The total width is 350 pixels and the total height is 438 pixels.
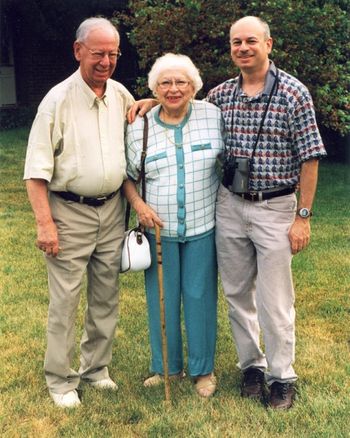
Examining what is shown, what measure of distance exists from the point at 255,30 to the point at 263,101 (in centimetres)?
38

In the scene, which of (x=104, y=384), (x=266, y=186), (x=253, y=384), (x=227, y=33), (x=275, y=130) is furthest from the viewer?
(x=227, y=33)

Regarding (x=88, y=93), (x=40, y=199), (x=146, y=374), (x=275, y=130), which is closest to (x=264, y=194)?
(x=275, y=130)

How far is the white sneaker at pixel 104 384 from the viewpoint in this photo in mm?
4371

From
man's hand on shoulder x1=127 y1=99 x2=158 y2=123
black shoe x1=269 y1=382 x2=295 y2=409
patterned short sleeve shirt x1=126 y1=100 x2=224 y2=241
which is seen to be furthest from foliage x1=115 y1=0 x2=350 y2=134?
black shoe x1=269 y1=382 x2=295 y2=409

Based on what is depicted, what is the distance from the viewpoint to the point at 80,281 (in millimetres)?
4105

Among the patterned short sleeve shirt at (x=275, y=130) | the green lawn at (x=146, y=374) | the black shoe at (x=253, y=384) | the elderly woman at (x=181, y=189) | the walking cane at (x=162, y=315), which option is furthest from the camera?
the black shoe at (x=253, y=384)

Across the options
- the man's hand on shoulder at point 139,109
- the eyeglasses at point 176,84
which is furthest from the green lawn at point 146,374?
the eyeglasses at point 176,84

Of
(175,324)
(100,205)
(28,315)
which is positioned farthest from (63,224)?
(28,315)

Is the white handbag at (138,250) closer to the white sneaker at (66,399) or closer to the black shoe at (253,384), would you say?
the white sneaker at (66,399)

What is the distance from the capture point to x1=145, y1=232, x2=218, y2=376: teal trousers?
13.5 ft

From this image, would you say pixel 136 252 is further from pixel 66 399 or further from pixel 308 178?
pixel 308 178

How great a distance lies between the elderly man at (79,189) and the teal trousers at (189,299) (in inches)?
11.2

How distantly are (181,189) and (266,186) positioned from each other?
479mm

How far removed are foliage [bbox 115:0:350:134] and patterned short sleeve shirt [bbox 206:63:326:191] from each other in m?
5.30
